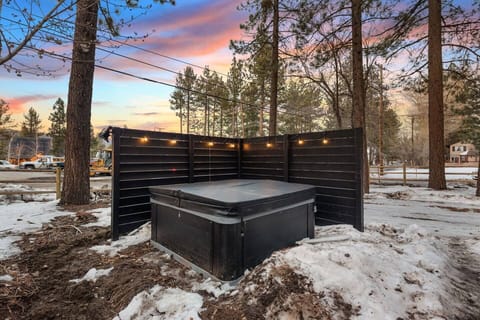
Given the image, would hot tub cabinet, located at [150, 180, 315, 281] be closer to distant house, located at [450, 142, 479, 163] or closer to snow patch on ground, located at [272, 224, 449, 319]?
snow patch on ground, located at [272, 224, 449, 319]

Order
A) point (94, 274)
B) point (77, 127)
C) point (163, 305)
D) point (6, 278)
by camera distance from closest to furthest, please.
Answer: point (163, 305) < point (6, 278) < point (94, 274) < point (77, 127)

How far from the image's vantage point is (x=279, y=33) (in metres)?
8.17

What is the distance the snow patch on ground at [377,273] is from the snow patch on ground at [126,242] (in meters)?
2.13

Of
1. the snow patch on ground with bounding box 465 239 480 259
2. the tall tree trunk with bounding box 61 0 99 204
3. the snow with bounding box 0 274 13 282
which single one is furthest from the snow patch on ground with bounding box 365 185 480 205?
the snow with bounding box 0 274 13 282

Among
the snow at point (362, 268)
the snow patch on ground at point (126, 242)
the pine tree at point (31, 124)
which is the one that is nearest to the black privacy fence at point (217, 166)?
the snow patch on ground at point (126, 242)

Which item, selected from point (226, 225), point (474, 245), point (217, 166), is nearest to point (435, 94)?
point (474, 245)

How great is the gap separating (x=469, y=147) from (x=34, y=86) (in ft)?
138

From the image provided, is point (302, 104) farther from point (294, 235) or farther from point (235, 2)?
point (294, 235)

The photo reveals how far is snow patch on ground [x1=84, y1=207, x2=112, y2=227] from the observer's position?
4.14 metres

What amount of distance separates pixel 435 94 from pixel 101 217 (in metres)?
9.68

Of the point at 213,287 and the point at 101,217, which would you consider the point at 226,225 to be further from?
the point at 101,217

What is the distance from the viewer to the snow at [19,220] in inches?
125

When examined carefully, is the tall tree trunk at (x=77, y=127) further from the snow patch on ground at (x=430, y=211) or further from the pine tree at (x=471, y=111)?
the pine tree at (x=471, y=111)

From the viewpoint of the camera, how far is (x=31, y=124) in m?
36.9
